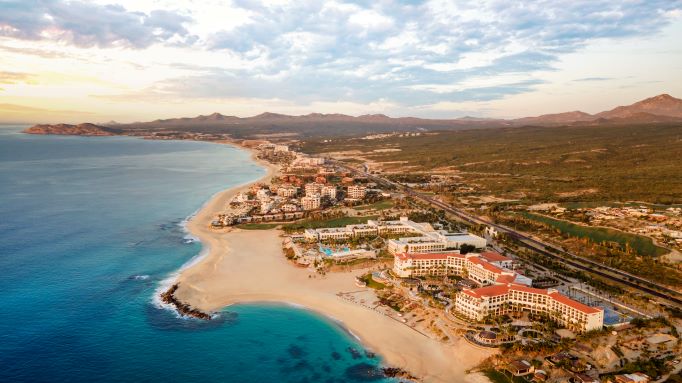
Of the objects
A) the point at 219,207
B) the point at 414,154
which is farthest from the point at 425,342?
the point at 414,154

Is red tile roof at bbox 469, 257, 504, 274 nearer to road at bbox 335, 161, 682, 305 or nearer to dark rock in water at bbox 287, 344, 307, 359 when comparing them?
road at bbox 335, 161, 682, 305

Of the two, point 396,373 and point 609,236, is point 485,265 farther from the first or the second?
point 609,236

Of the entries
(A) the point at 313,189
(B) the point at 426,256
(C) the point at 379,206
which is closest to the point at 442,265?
(B) the point at 426,256

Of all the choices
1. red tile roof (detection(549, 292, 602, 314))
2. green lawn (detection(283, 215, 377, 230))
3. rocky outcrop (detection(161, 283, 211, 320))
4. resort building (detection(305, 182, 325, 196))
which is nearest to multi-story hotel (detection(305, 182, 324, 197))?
resort building (detection(305, 182, 325, 196))

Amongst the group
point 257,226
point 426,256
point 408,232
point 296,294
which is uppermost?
point 426,256

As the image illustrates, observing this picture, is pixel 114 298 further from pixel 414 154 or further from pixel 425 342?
pixel 414 154

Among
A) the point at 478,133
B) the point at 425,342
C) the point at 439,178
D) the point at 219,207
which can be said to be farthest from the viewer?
the point at 478,133

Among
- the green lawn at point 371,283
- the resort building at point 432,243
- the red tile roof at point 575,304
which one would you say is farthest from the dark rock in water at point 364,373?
the resort building at point 432,243

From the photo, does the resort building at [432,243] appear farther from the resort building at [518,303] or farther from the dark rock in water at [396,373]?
the dark rock in water at [396,373]
